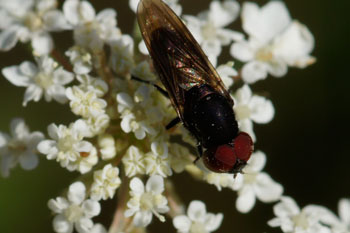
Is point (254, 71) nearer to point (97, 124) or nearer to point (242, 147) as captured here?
point (242, 147)

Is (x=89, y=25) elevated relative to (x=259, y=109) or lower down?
elevated

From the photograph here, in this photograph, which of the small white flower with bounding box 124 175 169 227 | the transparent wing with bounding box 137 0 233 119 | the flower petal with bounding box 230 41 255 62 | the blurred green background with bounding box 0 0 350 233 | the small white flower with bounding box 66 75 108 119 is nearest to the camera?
the transparent wing with bounding box 137 0 233 119

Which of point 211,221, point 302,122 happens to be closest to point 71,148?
point 211,221

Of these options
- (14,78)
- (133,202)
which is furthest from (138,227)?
(14,78)

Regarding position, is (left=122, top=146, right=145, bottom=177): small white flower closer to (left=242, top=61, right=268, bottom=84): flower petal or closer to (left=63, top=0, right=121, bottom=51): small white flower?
(left=63, top=0, right=121, bottom=51): small white flower

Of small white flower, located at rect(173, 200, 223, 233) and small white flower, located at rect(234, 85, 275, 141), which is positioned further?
small white flower, located at rect(234, 85, 275, 141)

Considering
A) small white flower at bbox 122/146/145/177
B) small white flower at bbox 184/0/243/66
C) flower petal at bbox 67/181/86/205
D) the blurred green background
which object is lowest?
the blurred green background

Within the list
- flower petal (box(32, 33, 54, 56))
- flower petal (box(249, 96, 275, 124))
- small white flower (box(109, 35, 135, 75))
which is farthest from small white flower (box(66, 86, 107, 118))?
flower petal (box(249, 96, 275, 124))
